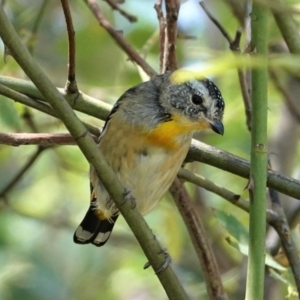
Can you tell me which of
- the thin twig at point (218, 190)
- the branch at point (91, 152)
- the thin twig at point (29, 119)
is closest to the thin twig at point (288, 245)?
the thin twig at point (218, 190)

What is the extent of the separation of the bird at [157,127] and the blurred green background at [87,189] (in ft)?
0.97

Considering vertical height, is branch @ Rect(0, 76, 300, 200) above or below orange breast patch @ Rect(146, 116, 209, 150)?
below

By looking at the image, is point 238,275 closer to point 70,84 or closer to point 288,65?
point 70,84

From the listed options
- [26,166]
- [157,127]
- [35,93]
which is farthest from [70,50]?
[26,166]

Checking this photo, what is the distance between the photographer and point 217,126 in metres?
2.85

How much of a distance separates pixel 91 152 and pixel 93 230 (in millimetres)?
1901

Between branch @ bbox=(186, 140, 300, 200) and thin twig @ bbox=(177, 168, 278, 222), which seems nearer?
branch @ bbox=(186, 140, 300, 200)

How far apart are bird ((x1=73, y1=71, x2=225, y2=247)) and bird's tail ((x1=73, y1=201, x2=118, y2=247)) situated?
0.50 m

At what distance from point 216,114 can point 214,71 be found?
1.90m

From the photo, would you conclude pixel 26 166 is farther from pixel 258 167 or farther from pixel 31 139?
pixel 258 167

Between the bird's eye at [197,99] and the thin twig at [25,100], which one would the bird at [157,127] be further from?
the thin twig at [25,100]

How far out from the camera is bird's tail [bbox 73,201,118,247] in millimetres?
3564

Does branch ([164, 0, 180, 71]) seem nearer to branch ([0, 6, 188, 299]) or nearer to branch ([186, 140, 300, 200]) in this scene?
branch ([186, 140, 300, 200])

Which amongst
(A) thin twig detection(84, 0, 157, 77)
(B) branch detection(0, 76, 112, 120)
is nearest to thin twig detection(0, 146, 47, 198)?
(A) thin twig detection(84, 0, 157, 77)
